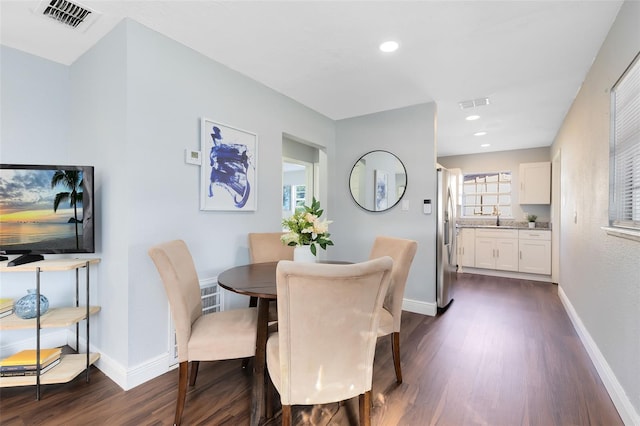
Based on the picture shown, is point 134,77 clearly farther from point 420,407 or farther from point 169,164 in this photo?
point 420,407

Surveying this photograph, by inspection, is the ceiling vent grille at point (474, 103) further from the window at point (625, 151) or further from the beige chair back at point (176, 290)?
the beige chair back at point (176, 290)

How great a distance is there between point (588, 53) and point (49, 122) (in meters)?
4.35

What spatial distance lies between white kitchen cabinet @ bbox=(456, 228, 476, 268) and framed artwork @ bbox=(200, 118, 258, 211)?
4503 millimetres

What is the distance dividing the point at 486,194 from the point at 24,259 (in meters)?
6.87

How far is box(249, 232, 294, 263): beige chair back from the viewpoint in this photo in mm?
2525

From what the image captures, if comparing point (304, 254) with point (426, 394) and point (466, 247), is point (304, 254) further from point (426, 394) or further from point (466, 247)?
point (466, 247)

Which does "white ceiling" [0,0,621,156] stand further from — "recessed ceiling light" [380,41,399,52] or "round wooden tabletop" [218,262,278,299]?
"round wooden tabletop" [218,262,278,299]

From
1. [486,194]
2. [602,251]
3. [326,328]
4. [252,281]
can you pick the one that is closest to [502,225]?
[486,194]

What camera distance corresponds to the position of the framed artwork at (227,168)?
233 cm

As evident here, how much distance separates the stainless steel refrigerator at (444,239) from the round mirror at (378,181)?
1.49 ft

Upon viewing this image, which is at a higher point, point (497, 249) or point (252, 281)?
point (252, 281)

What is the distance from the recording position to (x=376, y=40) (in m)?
2.12

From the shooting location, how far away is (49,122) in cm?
233

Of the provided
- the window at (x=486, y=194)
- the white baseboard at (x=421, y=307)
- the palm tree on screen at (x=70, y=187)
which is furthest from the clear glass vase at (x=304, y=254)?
the window at (x=486, y=194)
